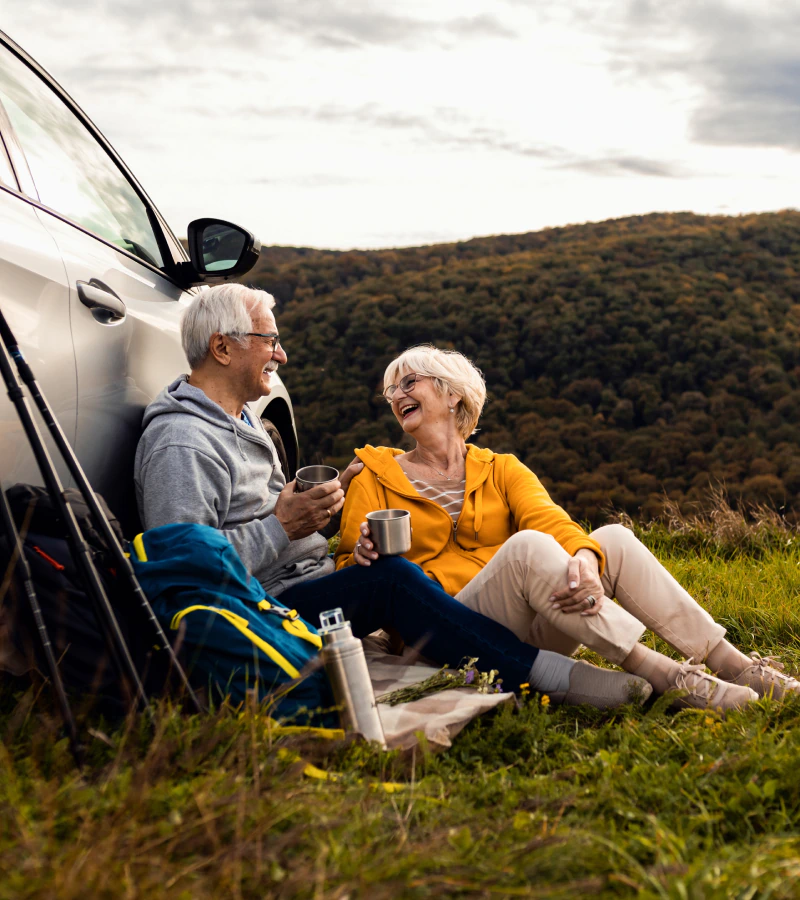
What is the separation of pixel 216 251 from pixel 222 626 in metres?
1.95

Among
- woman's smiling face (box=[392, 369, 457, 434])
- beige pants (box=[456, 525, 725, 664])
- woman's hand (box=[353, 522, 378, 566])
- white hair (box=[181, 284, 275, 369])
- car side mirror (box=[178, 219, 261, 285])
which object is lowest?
beige pants (box=[456, 525, 725, 664])

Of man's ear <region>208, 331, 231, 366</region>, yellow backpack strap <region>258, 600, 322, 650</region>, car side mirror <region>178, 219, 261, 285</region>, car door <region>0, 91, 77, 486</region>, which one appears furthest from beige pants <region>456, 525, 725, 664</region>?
car side mirror <region>178, 219, 261, 285</region>

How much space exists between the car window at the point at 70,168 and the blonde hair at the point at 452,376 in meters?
1.08

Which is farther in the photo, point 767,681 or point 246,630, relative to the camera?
point 767,681

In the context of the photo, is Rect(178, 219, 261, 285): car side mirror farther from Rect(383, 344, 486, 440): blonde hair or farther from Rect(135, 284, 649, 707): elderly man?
Rect(383, 344, 486, 440): blonde hair

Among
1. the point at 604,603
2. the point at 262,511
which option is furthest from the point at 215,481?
the point at 604,603

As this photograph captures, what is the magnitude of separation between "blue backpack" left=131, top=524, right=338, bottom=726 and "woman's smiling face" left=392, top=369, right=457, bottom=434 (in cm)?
138

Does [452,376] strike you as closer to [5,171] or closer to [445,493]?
[445,493]

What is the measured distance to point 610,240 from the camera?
4947 cm

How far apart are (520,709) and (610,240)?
49477 mm

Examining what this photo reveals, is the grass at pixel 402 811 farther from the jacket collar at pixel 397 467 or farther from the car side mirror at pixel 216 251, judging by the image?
the car side mirror at pixel 216 251

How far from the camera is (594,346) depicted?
113 feet

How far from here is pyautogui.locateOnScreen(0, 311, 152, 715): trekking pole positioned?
7.07 feet

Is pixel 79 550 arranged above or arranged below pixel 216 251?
below
